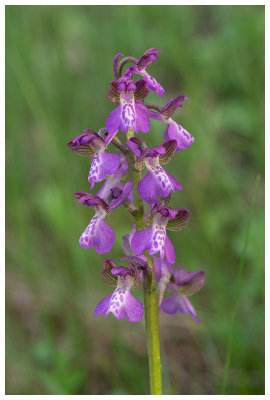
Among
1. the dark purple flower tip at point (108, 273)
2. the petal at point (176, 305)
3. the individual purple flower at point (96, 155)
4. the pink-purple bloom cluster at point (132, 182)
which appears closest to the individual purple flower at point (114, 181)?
the pink-purple bloom cluster at point (132, 182)

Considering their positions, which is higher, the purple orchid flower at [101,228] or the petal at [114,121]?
the petal at [114,121]

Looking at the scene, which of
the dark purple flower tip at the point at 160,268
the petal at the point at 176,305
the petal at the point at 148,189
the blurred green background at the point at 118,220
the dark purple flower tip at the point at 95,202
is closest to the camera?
the petal at the point at 148,189

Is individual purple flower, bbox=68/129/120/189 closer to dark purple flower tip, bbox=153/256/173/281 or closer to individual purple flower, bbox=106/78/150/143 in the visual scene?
individual purple flower, bbox=106/78/150/143

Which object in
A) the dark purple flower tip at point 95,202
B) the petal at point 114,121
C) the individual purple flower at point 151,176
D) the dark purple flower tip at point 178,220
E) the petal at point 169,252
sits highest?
the petal at point 114,121

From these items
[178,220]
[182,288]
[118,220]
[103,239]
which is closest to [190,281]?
[182,288]

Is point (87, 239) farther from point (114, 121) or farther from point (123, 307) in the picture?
point (114, 121)

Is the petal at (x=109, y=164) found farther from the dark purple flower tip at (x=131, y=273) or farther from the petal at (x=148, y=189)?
the dark purple flower tip at (x=131, y=273)

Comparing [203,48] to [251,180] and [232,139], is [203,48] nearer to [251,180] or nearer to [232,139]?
[232,139]

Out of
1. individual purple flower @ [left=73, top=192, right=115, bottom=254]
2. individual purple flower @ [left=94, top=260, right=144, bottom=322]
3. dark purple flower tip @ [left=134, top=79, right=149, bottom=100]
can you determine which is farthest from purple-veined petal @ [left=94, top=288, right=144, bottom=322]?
dark purple flower tip @ [left=134, top=79, right=149, bottom=100]
